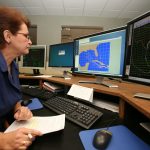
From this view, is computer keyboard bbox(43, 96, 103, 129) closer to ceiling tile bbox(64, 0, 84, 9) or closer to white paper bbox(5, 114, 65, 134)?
white paper bbox(5, 114, 65, 134)

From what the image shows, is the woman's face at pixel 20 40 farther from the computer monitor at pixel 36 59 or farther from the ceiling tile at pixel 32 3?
the ceiling tile at pixel 32 3

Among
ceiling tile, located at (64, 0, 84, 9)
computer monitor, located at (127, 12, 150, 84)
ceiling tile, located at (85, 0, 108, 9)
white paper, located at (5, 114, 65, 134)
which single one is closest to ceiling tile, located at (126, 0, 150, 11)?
ceiling tile, located at (85, 0, 108, 9)

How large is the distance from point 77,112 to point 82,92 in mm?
206

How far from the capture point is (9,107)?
96 centimetres

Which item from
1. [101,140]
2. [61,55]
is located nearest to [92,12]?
[61,55]

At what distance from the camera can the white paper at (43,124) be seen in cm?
76

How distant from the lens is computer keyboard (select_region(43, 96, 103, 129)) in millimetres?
841

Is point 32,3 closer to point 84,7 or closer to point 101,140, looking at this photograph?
point 84,7

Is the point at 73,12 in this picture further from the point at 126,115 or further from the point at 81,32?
the point at 126,115

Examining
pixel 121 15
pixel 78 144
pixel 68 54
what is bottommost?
pixel 78 144

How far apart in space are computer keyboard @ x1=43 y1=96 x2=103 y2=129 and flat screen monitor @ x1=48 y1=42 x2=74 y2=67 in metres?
0.76

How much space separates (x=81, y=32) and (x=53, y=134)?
469 cm

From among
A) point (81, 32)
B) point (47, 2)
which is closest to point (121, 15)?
point (81, 32)

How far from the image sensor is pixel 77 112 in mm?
946
